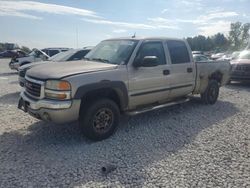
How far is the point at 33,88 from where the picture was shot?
15.3 feet

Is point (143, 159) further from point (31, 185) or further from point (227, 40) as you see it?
point (227, 40)

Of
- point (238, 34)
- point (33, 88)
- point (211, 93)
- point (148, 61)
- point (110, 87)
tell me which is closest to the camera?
point (33, 88)

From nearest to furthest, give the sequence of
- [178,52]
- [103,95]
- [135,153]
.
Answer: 1. [135,153]
2. [103,95]
3. [178,52]

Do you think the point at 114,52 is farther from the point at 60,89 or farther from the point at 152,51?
the point at 60,89

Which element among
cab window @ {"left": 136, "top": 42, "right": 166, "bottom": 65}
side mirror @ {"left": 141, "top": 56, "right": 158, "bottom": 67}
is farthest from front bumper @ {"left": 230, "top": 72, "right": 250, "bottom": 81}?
side mirror @ {"left": 141, "top": 56, "right": 158, "bottom": 67}

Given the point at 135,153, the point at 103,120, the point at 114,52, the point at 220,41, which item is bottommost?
the point at 135,153

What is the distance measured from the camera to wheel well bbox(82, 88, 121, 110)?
15.1ft

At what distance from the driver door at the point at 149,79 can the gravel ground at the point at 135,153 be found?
0.62 metres

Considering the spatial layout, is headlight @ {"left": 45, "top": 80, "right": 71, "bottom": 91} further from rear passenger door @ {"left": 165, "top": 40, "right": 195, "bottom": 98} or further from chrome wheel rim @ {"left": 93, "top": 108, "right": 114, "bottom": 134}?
rear passenger door @ {"left": 165, "top": 40, "right": 195, "bottom": 98}

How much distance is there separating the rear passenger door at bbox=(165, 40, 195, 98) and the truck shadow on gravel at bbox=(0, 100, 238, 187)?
0.71 metres

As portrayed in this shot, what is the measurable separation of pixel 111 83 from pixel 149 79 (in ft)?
3.42

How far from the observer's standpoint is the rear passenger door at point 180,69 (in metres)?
6.09

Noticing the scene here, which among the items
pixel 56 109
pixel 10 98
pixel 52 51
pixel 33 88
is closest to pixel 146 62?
pixel 56 109

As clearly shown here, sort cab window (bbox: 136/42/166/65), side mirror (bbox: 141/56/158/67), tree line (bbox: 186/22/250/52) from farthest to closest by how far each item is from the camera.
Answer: tree line (bbox: 186/22/250/52) → cab window (bbox: 136/42/166/65) → side mirror (bbox: 141/56/158/67)
